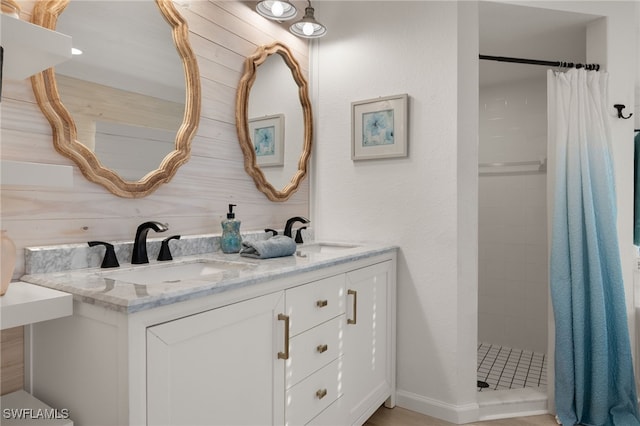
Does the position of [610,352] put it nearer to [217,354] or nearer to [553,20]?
[553,20]

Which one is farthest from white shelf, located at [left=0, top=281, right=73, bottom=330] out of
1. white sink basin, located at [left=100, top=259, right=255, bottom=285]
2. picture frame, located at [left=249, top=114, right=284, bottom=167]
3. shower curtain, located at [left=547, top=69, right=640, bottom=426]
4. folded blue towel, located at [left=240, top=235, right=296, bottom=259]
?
shower curtain, located at [left=547, top=69, right=640, bottom=426]

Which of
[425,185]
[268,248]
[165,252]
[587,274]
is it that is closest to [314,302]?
[268,248]

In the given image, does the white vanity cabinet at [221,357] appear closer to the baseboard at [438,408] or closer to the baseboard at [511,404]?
the baseboard at [438,408]

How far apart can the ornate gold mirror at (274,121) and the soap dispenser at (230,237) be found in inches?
14.6

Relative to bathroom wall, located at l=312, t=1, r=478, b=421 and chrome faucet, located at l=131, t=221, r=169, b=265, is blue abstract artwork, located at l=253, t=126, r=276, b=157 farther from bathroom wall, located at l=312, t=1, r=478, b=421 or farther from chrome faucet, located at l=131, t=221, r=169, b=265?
chrome faucet, located at l=131, t=221, r=169, b=265

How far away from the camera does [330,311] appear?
1.66 meters

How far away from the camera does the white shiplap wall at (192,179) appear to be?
127 cm

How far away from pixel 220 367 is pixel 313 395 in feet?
1.81

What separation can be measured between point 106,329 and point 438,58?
2007 mm

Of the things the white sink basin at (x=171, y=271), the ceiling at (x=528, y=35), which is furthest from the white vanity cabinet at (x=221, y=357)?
the ceiling at (x=528, y=35)

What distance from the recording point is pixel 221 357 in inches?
45.5

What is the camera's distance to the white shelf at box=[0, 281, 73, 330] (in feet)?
3.05

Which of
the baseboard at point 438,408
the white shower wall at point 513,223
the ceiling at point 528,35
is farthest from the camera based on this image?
the white shower wall at point 513,223

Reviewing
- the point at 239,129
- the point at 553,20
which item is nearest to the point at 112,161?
the point at 239,129
